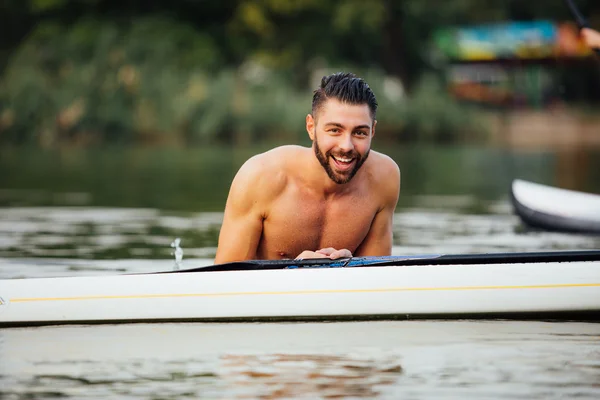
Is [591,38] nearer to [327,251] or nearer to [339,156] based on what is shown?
[327,251]

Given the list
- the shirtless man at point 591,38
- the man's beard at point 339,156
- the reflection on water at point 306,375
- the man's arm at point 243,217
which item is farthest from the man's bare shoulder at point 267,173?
the shirtless man at point 591,38

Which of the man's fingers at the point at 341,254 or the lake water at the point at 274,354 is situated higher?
the man's fingers at the point at 341,254

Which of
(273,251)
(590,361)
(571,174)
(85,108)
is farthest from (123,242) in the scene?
(85,108)

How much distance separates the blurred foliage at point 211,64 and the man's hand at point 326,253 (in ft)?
87.9

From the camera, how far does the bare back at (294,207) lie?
7473mm

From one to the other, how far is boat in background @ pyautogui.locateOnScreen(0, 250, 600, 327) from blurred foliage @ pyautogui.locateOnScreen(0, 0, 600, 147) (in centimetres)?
2703

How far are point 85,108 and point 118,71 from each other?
157 centimetres

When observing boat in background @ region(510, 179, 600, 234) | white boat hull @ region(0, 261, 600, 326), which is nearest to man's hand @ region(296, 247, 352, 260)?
white boat hull @ region(0, 261, 600, 326)

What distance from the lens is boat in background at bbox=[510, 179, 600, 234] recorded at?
1301cm

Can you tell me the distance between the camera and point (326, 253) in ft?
24.7

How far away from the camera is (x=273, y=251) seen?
7.74m

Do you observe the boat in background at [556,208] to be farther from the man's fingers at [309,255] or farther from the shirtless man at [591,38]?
the man's fingers at [309,255]

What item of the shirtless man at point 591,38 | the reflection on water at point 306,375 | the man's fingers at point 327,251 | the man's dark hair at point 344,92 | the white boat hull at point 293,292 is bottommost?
the reflection on water at point 306,375

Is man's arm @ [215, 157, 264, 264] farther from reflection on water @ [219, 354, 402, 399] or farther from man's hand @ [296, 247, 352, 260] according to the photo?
reflection on water @ [219, 354, 402, 399]
